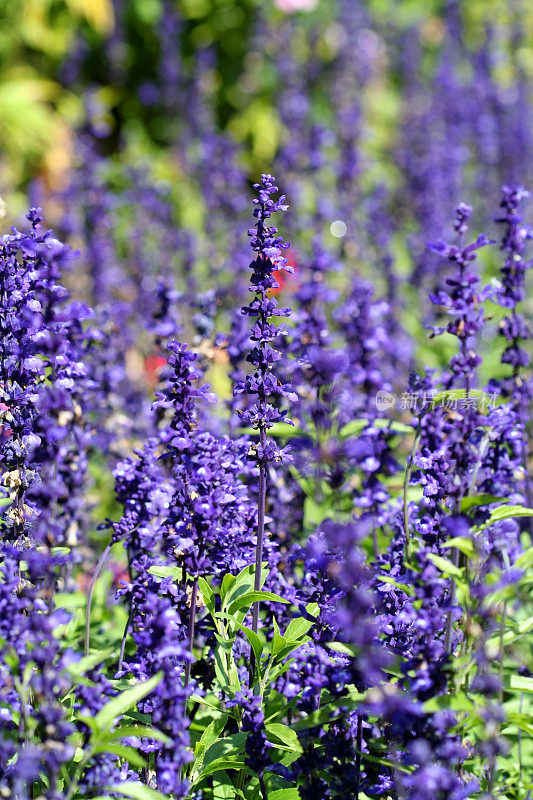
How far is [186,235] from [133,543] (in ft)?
15.7

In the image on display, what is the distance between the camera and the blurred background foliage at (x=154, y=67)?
12.4 meters

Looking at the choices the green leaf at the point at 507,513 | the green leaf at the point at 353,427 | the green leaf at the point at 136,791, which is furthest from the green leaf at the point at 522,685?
the green leaf at the point at 353,427

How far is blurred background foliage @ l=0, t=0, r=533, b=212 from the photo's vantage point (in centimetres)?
1243

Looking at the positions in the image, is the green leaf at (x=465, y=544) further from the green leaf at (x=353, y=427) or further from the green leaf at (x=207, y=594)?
the green leaf at (x=353, y=427)

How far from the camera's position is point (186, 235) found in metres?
7.63

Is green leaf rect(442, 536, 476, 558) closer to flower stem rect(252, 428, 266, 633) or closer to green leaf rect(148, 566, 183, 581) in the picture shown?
flower stem rect(252, 428, 266, 633)

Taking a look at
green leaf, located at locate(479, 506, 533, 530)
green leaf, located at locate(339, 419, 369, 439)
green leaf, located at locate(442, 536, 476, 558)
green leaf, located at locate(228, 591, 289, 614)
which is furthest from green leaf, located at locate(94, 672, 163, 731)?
green leaf, located at locate(339, 419, 369, 439)

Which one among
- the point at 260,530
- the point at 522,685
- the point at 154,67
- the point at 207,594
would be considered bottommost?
the point at 522,685

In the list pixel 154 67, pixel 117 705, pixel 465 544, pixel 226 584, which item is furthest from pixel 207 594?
pixel 154 67

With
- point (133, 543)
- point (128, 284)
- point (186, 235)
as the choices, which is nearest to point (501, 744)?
point (133, 543)

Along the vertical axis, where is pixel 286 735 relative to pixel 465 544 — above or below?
below

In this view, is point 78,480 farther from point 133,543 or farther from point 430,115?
point 430,115

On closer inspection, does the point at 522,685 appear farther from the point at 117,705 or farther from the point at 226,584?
the point at 117,705

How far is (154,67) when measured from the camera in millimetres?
14367
